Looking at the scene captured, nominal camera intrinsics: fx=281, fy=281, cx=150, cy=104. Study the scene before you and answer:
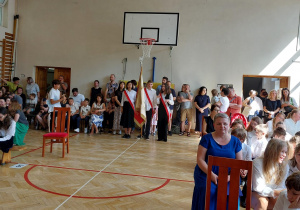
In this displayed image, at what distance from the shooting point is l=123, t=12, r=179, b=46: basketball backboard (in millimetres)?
8508

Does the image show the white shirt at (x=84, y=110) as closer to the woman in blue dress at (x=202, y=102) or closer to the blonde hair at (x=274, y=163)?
the woman in blue dress at (x=202, y=102)

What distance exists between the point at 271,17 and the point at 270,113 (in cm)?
333

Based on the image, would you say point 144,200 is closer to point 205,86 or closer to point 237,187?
point 237,187

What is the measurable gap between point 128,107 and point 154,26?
2714mm

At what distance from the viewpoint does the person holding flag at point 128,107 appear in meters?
7.64

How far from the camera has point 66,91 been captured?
1009cm

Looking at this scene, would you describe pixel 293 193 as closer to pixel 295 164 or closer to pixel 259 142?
pixel 295 164

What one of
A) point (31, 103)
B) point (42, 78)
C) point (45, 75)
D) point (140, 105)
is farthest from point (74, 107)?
point (45, 75)

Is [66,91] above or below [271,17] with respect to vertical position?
below

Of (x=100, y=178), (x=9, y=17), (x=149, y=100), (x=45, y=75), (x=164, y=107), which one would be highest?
(x=9, y=17)

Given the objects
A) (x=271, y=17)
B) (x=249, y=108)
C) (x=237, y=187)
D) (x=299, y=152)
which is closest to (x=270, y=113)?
(x=249, y=108)

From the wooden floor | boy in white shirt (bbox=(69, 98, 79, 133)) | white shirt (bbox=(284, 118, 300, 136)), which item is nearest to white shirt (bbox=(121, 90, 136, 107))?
the wooden floor

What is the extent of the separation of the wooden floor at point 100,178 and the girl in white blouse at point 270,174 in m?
0.90

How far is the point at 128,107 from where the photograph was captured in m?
7.72
